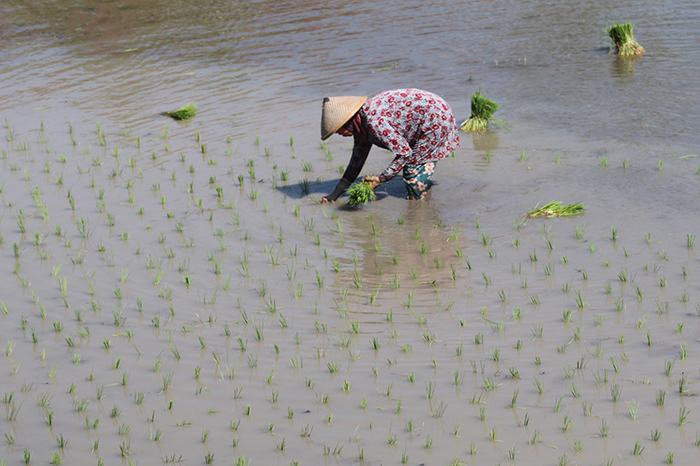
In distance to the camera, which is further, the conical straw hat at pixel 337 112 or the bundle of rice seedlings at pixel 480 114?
the bundle of rice seedlings at pixel 480 114

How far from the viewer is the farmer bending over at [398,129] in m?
5.42

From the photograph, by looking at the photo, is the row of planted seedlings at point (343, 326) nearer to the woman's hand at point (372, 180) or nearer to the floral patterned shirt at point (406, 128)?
the woman's hand at point (372, 180)

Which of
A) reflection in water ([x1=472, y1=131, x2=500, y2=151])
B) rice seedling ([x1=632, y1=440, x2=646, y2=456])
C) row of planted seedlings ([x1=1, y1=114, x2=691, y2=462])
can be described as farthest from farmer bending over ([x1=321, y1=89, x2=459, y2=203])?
rice seedling ([x1=632, y1=440, x2=646, y2=456])

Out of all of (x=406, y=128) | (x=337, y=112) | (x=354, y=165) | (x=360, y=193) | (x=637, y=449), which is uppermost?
(x=337, y=112)

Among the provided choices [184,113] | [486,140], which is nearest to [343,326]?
[486,140]

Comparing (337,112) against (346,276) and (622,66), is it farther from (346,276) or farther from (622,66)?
(622,66)

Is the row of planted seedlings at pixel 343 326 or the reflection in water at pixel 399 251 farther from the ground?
the row of planted seedlings at pixel 343 326

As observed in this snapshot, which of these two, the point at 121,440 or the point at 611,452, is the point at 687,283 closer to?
the point at 611,452

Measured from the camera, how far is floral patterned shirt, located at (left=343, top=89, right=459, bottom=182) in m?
5.46

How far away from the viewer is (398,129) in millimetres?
5609

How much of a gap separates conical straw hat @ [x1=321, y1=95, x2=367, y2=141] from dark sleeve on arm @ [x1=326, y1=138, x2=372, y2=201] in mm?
397

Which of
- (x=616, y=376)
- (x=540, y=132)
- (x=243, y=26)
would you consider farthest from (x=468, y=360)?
(x=243, y=26)

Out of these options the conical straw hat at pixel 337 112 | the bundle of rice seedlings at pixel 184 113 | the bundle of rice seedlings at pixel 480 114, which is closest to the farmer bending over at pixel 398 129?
the conical straw hat at pixel 337 112

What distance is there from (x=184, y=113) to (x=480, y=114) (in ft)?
11.1
